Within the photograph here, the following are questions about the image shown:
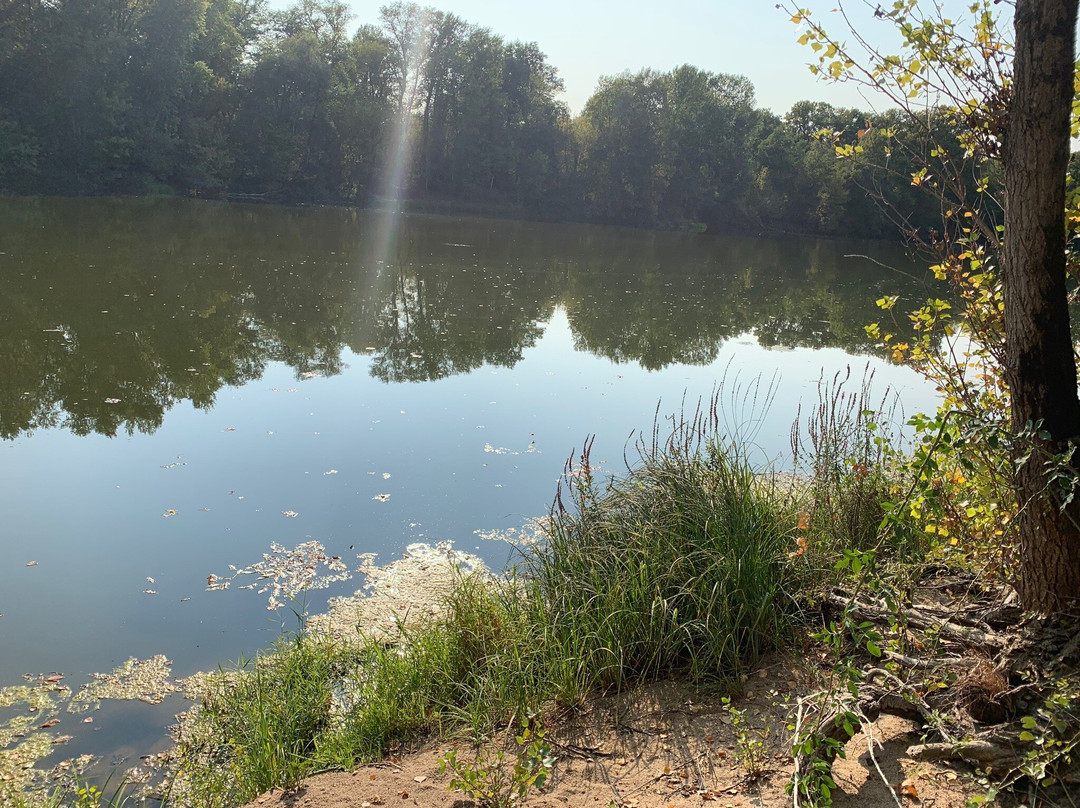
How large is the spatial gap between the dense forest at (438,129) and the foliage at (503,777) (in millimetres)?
38683

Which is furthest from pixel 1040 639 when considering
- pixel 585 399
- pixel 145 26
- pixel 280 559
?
pixel 145 26

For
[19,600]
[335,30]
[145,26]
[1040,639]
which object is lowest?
[19,600]

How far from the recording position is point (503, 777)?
3.14 m

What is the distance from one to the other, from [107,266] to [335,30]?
1501 inches

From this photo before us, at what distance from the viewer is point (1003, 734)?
263 cm

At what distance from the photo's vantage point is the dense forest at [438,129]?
37.7 meters

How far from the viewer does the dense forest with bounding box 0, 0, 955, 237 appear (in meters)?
37.7

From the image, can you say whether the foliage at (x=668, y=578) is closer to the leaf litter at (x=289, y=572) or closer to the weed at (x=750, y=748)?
the weed at (x=750, y=748)

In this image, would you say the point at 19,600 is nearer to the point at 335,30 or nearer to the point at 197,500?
the point at 197,500

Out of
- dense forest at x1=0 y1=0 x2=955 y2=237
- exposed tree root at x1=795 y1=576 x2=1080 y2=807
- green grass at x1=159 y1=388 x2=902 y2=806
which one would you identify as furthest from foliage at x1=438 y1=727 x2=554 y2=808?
dense forest at x1=0 y1=0 x2=955 y2=237

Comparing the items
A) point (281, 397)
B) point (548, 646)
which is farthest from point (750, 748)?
point (281, 397)

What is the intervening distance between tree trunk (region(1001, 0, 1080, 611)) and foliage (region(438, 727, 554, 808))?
71.9 inches

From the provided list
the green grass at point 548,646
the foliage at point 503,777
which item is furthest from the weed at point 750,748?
the foliage at point 503,777

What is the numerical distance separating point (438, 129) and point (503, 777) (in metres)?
50.4
